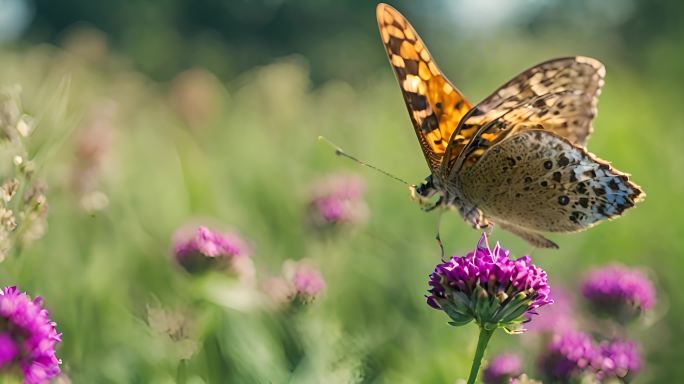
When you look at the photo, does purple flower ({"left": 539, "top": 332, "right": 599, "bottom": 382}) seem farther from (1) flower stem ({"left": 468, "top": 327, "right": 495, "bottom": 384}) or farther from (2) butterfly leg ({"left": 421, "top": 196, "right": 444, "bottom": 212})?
(2) butterfly leg ({"left": 421, "top": 196, "right": 444, "bottom": 212})

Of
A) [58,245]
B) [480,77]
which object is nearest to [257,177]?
[58,245]

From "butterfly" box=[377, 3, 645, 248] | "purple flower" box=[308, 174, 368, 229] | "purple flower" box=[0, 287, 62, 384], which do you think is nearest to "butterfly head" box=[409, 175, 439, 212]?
"butterfly" box=[377, 3, 645, 248]

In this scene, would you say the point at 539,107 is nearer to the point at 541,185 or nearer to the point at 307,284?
the point at 541,185

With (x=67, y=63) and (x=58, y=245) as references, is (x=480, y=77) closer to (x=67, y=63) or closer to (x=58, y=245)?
(x=67, y=63)

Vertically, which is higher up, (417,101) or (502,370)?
(417,101)

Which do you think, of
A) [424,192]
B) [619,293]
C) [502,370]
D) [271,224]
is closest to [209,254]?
[424,192]

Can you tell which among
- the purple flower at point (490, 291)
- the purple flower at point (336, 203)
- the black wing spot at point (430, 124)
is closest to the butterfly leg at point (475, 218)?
the black wing spot at point (430, 124)
